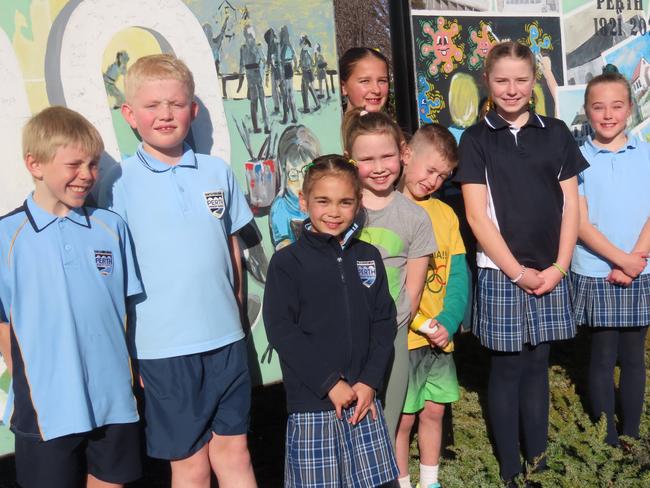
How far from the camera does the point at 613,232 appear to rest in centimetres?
371

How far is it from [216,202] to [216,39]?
775 millimetres

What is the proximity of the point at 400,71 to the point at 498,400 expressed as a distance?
5.81ft

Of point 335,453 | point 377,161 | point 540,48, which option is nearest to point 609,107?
point 540,48

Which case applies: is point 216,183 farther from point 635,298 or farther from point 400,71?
point 635,298

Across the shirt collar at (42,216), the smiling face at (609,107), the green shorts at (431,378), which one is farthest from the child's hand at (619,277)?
the shirt collar at (42,216)

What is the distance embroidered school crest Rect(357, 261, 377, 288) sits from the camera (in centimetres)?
282

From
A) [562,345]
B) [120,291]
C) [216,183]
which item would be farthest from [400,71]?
[562,345]

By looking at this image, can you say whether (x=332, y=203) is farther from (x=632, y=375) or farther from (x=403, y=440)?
(x=632, y=375)

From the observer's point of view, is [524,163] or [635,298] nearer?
[524,163]

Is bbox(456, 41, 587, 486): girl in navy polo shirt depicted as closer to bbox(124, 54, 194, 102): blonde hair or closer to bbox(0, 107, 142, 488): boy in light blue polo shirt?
bbox(124, 54, 194, 102): blonde hair

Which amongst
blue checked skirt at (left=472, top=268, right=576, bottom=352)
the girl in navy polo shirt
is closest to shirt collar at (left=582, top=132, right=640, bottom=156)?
the girl in navy polo shirt

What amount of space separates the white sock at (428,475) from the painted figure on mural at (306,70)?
1686mm

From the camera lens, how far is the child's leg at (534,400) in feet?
11.2

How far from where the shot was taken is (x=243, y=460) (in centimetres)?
295
